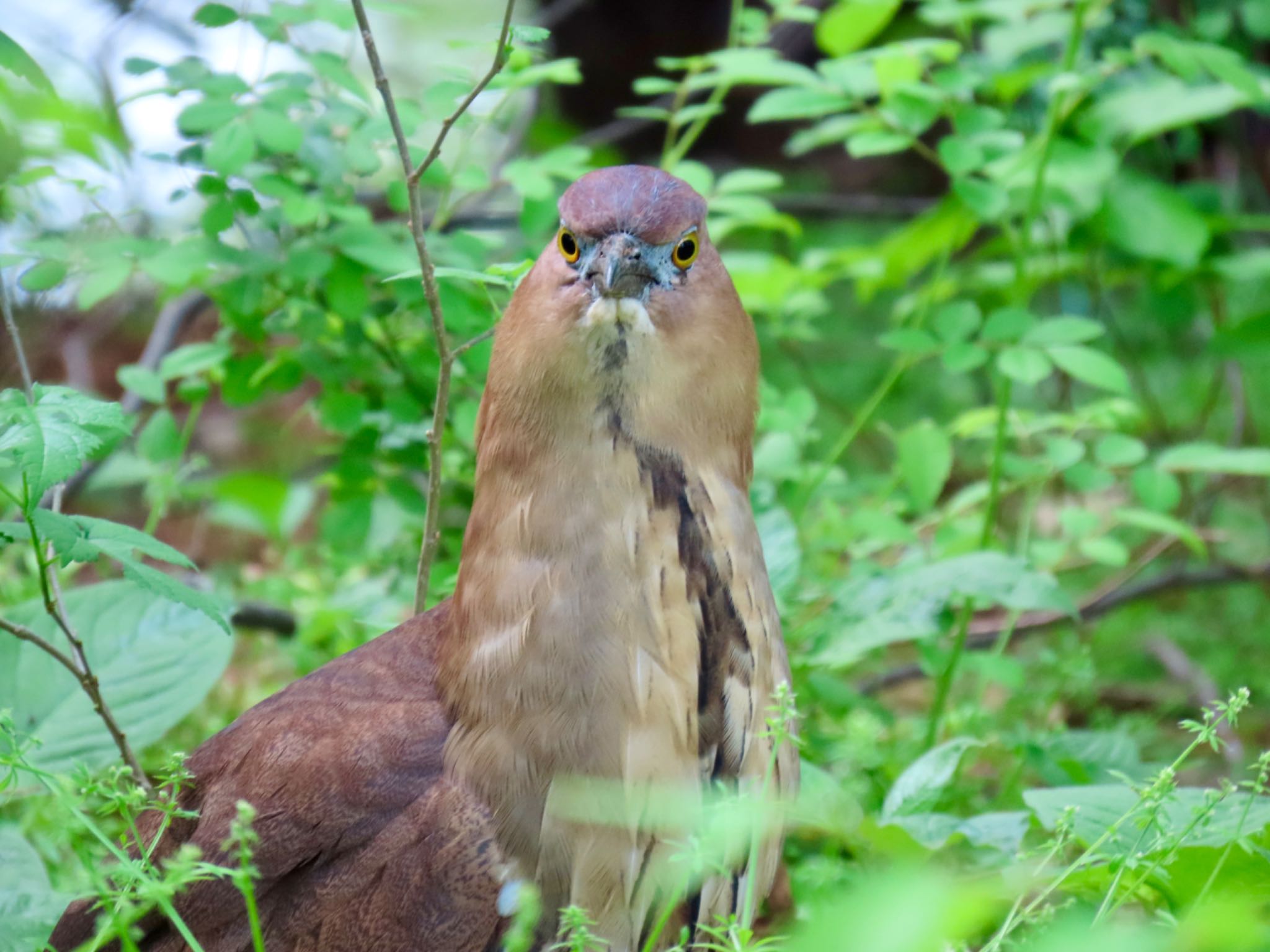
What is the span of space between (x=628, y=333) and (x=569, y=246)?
0.59 feet

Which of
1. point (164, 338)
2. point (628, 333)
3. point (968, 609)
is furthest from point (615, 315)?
point (164, 338)

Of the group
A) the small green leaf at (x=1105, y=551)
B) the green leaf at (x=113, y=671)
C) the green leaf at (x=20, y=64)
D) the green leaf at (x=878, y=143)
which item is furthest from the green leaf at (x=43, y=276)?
the small green leaf at (x=1105, y=551)

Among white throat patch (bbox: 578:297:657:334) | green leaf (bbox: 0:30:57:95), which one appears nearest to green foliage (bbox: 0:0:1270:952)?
green leaf (bbox: 0:30:57:95)

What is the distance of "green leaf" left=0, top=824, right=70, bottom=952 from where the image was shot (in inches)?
67.9

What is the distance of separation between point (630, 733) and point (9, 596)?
198cm

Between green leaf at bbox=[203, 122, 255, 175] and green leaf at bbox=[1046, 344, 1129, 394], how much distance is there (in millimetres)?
1590

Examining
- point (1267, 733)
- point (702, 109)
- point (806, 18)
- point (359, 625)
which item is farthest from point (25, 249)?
point (1267, 733)

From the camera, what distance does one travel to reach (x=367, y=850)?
168cm

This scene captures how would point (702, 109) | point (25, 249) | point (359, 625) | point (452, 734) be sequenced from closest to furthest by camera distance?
point (452, 734), point (25, 249), point (702, 109), point (359, 625)

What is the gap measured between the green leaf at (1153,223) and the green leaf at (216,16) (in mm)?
2440

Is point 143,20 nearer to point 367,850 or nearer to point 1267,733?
point 367,850

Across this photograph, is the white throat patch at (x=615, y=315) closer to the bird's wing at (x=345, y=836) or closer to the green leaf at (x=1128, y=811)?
the bird's wing at (x=345, y=836)

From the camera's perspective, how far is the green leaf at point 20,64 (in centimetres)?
122

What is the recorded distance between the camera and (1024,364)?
7.97 feet
